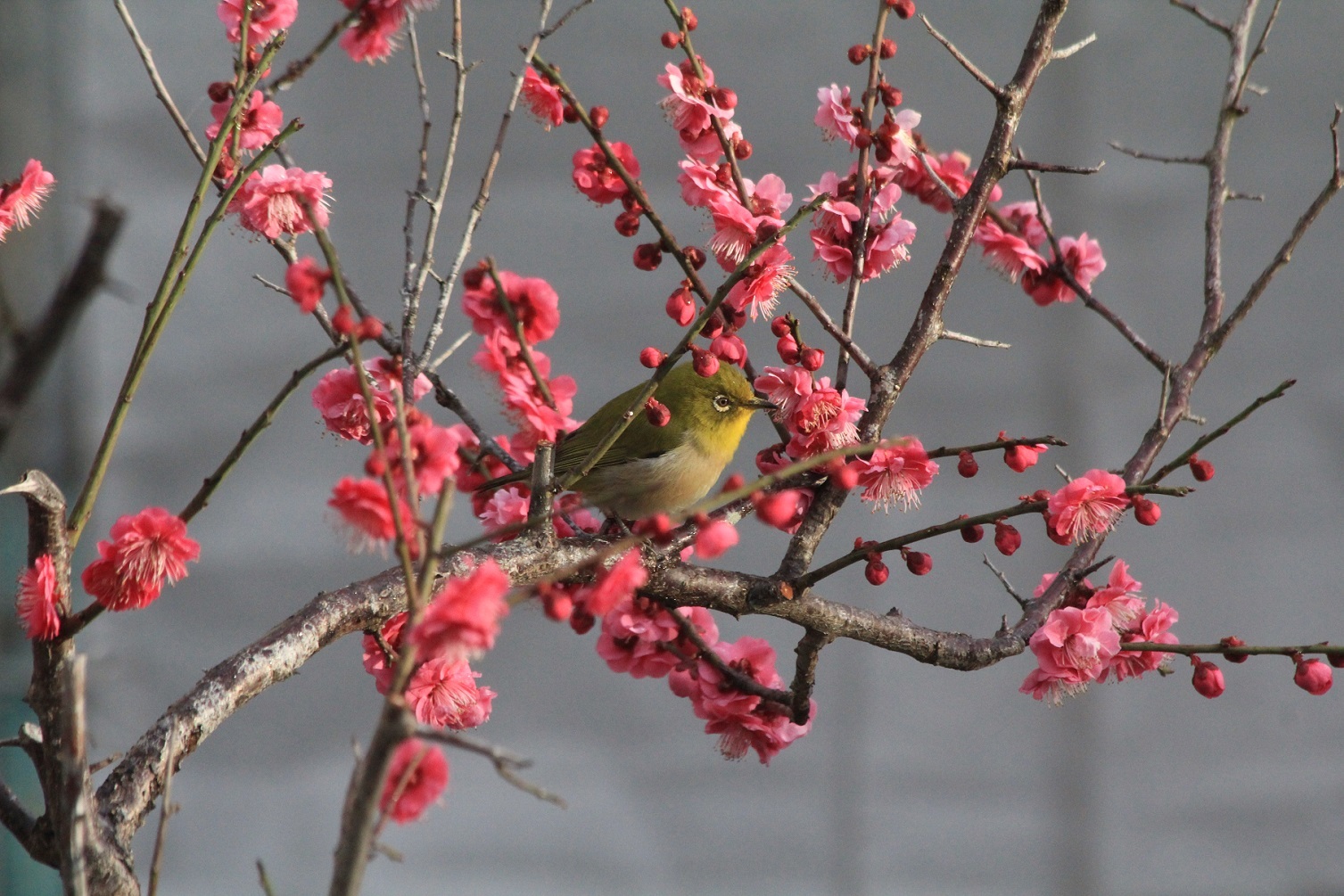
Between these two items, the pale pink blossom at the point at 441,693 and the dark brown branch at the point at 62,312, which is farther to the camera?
the pale pink blossom at the point at 441,693

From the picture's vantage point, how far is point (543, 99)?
0.96 metres

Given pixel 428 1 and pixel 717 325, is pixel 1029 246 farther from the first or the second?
pixel 428 1

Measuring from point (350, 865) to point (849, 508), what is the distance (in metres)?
1.79

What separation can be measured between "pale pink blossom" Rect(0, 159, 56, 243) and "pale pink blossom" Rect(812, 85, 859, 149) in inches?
23.1

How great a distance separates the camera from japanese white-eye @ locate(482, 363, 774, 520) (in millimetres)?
1521

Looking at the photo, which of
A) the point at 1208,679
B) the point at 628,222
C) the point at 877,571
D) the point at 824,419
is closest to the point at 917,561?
the point at 877,571

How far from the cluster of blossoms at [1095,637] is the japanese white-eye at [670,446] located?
25.6 inches

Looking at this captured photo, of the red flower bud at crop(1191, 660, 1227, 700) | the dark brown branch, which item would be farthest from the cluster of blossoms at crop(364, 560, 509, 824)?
the red flower bud at crop(1191, 660, 1227, 700)

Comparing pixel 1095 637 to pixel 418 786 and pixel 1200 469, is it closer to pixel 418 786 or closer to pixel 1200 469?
pixel 1200 469

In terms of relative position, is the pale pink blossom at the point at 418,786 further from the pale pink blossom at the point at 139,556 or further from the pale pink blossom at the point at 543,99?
the pale pink blossom at the point at 543,99

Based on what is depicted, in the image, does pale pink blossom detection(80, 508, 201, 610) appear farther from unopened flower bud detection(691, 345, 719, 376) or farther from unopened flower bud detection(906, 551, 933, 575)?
unopened flower bud detection(906, 551, 933, 575)

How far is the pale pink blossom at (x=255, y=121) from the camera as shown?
3.01ft

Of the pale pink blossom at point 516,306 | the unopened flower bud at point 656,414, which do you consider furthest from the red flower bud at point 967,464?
the pale pink blossom at point 516,306

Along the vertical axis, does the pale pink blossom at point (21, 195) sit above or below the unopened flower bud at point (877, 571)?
above
